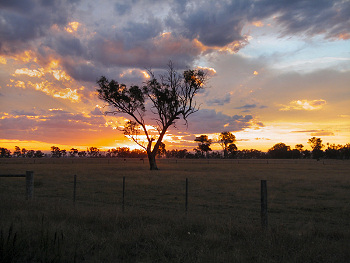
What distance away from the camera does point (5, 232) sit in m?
6.34

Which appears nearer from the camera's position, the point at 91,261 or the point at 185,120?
the point at 91,261

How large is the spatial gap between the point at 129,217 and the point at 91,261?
3.53m

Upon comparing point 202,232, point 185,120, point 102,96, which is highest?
point 102,96

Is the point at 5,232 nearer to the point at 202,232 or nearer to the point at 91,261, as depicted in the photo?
the point at 91,261

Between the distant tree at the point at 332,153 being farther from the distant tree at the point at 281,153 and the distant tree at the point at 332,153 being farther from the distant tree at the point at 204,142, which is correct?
the distant tree at the point at 204,142

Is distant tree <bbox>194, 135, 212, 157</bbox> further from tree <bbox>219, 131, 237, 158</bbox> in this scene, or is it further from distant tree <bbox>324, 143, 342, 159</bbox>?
distant tree <bbox>324, 143, 342, 159</bbox>

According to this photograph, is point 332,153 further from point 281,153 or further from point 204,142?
point 204,142

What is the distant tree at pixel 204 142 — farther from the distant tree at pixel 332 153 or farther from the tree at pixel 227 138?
the distant tree at pixel 332 153

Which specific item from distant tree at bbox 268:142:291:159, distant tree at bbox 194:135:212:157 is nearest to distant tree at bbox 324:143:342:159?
distant tree at bbox 268:142:291:159

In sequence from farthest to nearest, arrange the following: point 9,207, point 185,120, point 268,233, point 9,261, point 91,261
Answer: point 185,120 → point 9,207 → point 268,233 → point 91,261 → point 9,261

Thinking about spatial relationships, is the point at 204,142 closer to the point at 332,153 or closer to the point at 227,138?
the point at 227,138

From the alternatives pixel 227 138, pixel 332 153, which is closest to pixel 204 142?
pixel 227 138

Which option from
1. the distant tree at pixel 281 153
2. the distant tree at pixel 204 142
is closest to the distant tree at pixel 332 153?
the distant tree at pixel 281 153

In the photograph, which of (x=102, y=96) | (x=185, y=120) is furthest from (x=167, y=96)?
(x=102, y=96)
